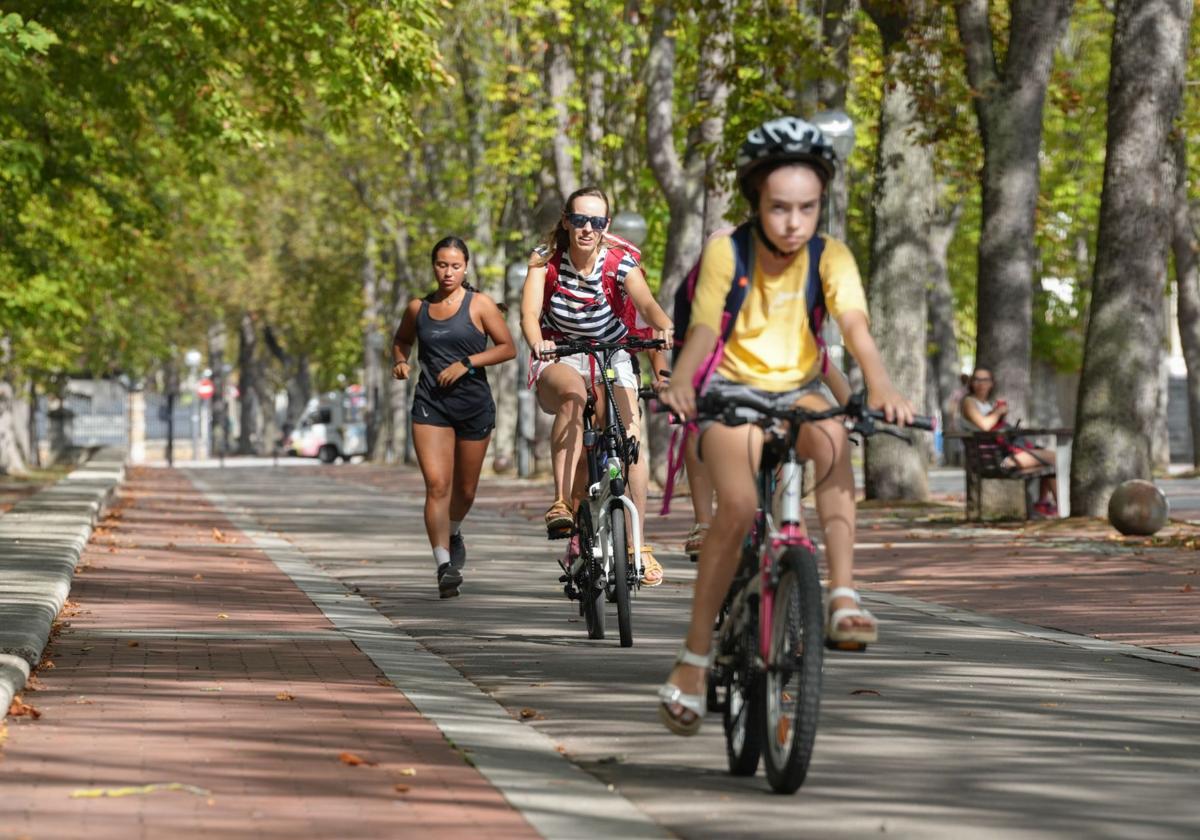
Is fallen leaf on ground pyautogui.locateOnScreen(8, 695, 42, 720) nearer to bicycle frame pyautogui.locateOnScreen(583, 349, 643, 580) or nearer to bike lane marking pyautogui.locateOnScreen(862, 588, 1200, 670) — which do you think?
bicycle frame pyautogui.locateOnScreen(583, 349, 643, 580)

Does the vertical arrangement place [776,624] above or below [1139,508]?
below

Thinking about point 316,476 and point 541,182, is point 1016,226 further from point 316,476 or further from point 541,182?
point 316,476

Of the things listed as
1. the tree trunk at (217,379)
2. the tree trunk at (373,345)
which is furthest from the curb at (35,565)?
the tree trunk at (217,379)

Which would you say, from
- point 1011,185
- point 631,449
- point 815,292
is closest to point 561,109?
point 1011,185

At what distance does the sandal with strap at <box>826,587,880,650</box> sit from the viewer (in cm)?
650

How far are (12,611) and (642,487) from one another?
297cm

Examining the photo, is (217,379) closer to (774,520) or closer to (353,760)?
(353,760)

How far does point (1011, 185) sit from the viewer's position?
22.3 meters

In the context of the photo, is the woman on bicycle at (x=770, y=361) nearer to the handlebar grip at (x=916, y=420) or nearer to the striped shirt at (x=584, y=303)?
the handlebar grip at (x=916, y=420)

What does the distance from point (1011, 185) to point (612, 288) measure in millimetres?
12014

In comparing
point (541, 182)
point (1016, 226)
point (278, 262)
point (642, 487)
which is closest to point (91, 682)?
point (642, 487)

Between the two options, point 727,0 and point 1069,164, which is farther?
point 1069,164

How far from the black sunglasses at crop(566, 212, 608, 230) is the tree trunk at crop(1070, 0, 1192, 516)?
957cm

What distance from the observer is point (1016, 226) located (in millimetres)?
22375
